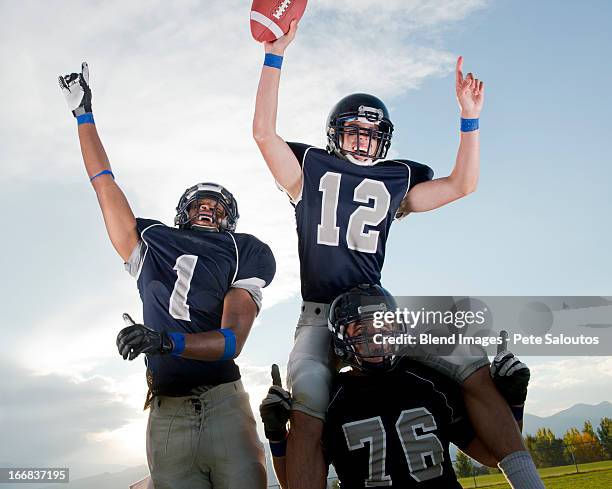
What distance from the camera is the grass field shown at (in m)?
26.9

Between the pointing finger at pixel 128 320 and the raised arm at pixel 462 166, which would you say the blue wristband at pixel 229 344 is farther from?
the raised arm at pixel 462 166

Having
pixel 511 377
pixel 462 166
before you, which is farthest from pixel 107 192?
pixel 511 377

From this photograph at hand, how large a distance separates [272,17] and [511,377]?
2952mm

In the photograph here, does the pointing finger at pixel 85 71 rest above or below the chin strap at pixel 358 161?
above

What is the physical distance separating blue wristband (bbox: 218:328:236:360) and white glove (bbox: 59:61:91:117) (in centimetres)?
236

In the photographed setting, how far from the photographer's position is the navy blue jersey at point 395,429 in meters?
3.67

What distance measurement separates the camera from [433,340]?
13.7ft

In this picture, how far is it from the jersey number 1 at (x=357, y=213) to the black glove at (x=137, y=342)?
1.39 metres

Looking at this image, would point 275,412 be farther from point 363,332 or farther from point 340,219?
point 340,219

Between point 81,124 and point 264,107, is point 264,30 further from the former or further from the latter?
point 81,124

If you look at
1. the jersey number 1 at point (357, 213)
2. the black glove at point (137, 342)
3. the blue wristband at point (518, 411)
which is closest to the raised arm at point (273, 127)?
the jersey number 1 at point (357, 213)

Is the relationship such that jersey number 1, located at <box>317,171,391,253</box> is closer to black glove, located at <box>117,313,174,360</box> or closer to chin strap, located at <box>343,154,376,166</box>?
chin strap, located at <box>343,154,376,166</box>

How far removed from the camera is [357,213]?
4.50m

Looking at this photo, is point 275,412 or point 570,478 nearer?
point 275,412
